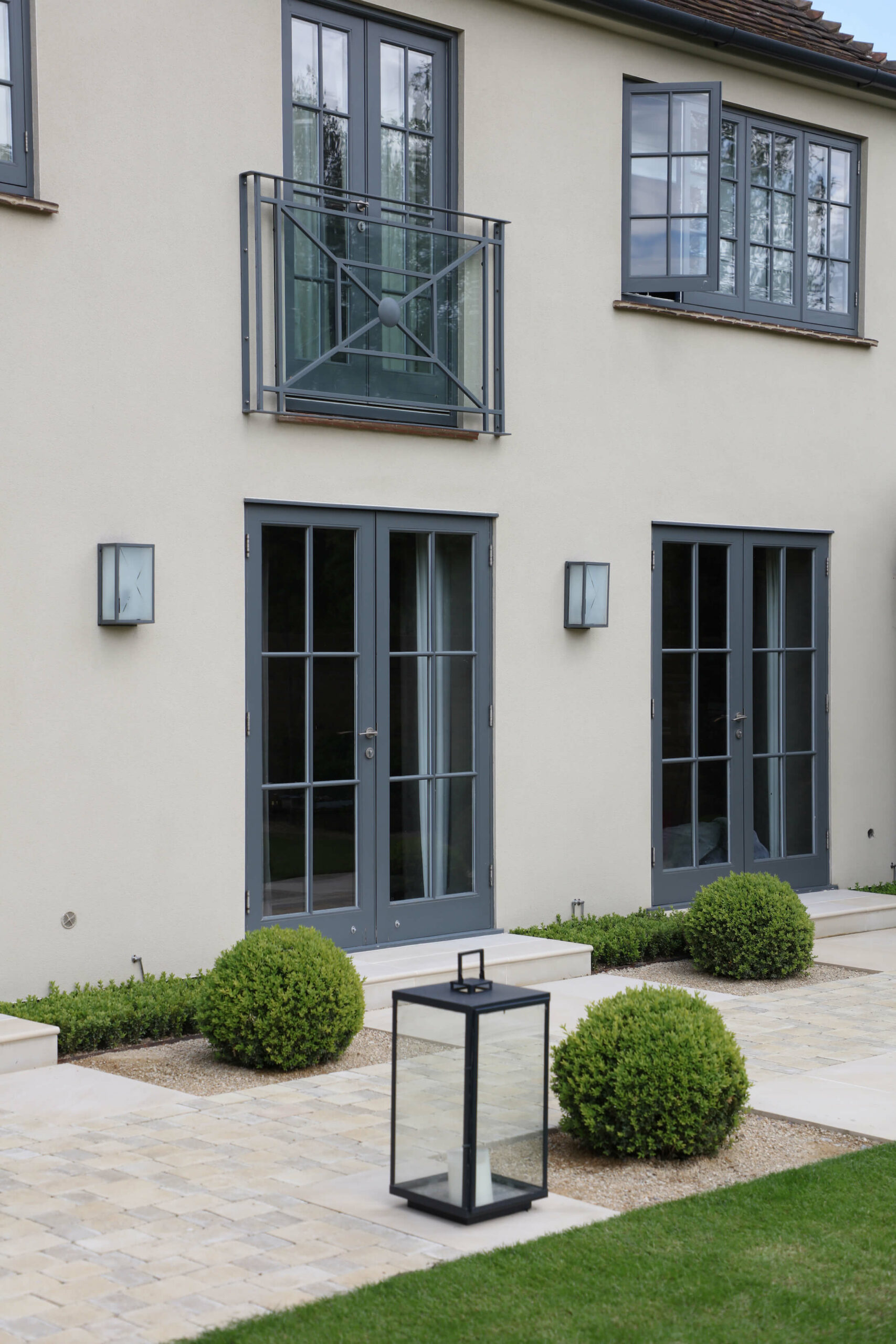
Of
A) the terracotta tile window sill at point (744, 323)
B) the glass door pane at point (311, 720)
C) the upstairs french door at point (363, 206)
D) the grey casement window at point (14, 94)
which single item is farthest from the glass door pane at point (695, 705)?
the grey casement window at point (14, 94)

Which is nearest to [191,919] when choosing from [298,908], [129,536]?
[298,908]

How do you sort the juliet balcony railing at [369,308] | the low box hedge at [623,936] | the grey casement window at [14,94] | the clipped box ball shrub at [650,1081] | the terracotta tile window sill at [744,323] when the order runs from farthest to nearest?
the terracotta tile window sill at [744,323]
the low box hedge at [623,936]
the juliet balcony railing at [369,308]
the grey casement window at [14,94]
the clipped box ball shrub at [650,1081]

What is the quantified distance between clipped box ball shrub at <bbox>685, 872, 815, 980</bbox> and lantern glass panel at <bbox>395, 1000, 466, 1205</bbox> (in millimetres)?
4208

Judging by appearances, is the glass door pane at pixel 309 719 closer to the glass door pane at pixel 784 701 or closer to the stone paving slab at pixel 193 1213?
the stone paving slab at pixel 193 1213

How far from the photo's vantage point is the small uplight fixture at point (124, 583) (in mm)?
7309

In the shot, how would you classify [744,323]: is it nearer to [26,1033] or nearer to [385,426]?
[385,426]

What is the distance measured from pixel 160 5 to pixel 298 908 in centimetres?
477

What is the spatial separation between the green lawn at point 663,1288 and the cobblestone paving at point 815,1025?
5.86 ft

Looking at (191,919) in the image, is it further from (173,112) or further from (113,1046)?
(173,112)

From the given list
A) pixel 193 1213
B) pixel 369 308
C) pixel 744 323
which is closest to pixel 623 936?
pixel 369 308

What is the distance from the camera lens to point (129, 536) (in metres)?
7.48

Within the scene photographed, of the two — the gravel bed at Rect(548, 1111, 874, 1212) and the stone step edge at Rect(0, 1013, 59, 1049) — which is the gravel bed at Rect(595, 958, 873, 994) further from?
the stone step edge at Rect(0, 1013, 59, 1049)

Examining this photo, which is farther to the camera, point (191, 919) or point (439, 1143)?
point (191, 919)

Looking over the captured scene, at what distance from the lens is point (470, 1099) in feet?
15.1
